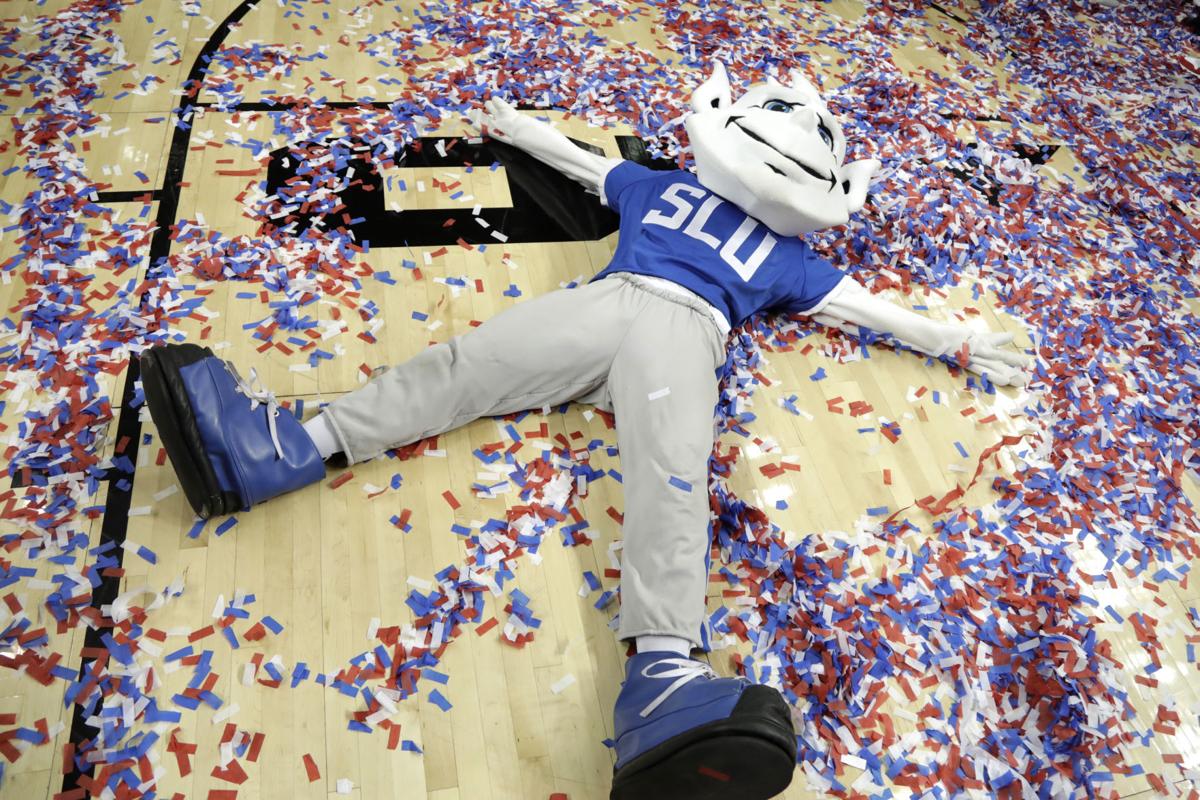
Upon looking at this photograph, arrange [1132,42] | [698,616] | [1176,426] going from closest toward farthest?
[698,616] < [1176,426] < [1132,42]

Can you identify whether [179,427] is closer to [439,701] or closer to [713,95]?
[439,701]

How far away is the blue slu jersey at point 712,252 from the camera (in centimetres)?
189

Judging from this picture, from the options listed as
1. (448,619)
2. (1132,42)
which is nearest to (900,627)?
(448,619)

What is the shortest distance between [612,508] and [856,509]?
0.55m

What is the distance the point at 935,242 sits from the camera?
255 cm

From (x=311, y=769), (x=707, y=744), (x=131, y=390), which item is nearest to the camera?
(x=707, y=744)

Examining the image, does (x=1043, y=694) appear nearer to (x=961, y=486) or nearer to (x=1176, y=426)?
(x=961, y=486)

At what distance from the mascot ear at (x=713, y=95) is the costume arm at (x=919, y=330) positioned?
1.76 feet

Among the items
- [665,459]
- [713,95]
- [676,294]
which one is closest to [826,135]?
[713,95]

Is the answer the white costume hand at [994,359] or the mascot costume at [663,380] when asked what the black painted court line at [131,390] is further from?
the white costume hand at [994,359]

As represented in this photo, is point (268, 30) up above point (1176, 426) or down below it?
above

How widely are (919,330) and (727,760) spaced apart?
1296 mm

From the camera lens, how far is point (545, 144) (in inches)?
96.7

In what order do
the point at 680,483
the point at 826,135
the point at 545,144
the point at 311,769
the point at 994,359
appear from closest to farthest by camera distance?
the point at 311,769, the point at 680,483, the point at 826,135, the point at 994,359, the point at 545,144
